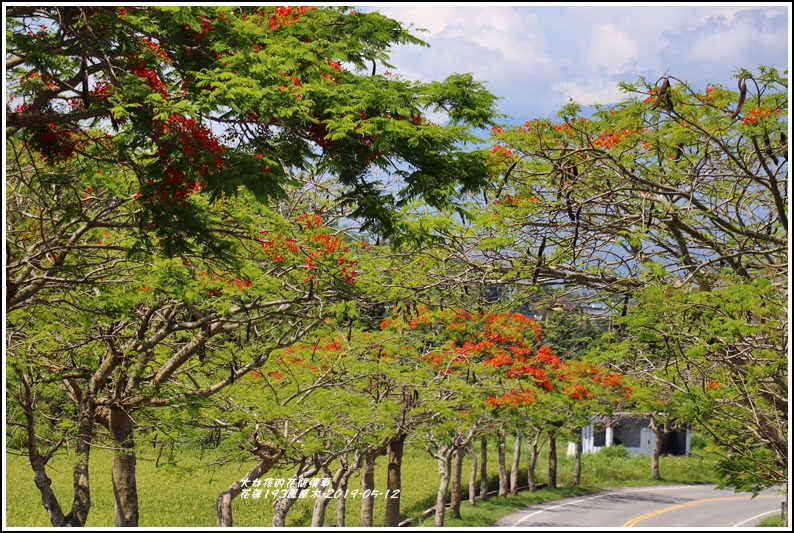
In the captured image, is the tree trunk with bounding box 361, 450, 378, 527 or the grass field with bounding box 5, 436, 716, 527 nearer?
the tree trunk with bounding box 361, 450, 378, 527

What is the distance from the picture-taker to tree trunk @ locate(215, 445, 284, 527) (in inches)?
560

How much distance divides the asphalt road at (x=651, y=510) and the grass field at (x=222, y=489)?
112 cm

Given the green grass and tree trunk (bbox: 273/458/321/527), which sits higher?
tree trunk (bbox: 273/458/321/527)

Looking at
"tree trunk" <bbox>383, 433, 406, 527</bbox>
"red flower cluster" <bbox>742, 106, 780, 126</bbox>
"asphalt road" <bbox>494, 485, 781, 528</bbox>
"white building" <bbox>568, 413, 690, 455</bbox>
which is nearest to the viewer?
"red flower cluster" <bbox>742, 106, 780, 126</bbox>

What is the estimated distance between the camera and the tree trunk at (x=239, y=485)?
46.7 feet

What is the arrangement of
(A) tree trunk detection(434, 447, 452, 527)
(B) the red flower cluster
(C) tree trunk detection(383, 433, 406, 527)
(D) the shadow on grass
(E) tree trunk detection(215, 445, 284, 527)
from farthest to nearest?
(D) the shadow on grass
(A) tree trunk detection(434, 447, 452, 527)
(C) tree trunk detection(383, 433, 406, 527)
(E) tree trunk detection(215, 445, 284, 527)
(B) the red flower cluster

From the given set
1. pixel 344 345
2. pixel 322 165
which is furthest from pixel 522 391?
pixel 322 165

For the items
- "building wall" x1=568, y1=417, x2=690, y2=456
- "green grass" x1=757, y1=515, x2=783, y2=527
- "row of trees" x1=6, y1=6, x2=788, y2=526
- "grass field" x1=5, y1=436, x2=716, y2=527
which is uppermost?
"row of trees" x1=6, y1=6, x2=788, y2=526

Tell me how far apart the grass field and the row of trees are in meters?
3.97

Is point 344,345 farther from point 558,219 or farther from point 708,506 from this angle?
point 708,506

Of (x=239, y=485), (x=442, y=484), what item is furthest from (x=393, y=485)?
(x=239, y=485)

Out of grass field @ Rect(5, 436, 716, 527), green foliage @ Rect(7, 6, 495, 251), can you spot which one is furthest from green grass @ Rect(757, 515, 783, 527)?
green foliage @ Rect(7, 6, 495, 251)

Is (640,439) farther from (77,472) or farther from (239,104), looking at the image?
(239,104)

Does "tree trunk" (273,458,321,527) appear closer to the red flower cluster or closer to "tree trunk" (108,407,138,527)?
"tree trunk" (108,407,138,527)
